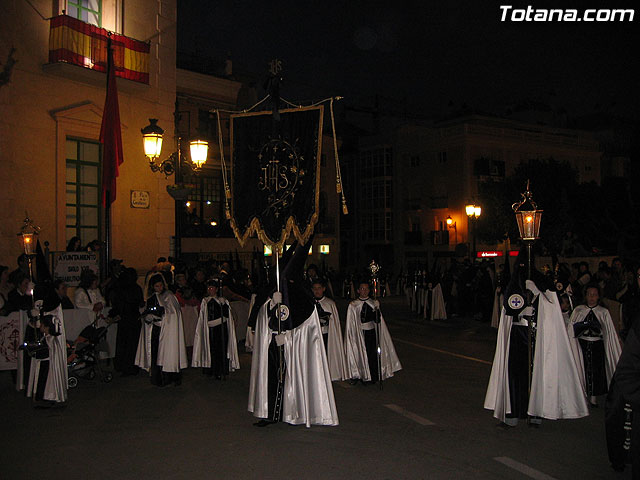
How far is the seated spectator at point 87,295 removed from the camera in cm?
1052

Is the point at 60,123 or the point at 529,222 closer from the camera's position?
the point at 529,222

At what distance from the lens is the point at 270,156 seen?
27.4 feet

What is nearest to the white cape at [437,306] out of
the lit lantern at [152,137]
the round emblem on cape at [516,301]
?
the lit lantern at [152,137]

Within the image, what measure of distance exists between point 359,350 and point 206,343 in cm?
282

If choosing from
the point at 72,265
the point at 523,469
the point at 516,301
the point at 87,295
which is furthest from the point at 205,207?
the point at 523,469

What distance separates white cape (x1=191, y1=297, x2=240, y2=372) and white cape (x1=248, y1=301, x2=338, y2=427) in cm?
309

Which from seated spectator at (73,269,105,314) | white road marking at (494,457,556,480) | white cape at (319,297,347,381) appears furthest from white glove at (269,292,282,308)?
seated spectator at (73,269,105,314)

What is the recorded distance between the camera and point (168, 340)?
983 centimetres

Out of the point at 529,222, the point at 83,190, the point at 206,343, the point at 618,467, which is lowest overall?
the point at 618,467

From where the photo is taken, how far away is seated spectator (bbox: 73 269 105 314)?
34.5 ft

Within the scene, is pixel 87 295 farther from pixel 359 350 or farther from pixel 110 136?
pixel 359 350

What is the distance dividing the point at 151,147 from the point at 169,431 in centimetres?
694

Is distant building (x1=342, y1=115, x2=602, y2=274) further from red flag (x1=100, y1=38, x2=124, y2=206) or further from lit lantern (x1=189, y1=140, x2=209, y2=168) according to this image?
red flag (x1=100, y1=38, x2=124, y2=206)

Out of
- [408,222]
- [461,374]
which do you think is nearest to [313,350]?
[461,374]
